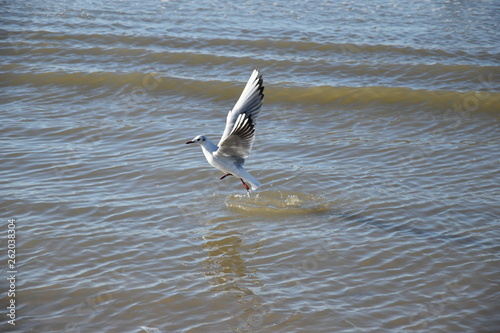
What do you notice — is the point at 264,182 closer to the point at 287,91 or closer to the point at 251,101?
the point at 251,101

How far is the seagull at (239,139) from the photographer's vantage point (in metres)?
6.51

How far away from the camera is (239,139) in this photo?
6535 millimetres

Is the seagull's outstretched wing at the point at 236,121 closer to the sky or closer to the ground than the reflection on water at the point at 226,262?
closer to the sky

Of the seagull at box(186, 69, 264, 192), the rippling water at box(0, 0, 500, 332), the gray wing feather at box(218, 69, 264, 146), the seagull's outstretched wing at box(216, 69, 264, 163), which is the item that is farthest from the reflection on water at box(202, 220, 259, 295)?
the gray wing feather at box(218, 69, 264, 146)

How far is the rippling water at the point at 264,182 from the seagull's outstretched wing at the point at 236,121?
0.71m

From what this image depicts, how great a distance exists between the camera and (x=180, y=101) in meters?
11.2

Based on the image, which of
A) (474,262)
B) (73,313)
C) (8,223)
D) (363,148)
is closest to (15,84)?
(8,223)

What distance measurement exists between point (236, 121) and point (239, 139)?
254 mm

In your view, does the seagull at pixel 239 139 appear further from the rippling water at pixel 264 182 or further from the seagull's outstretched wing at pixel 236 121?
the rippling water at pixel 264 182

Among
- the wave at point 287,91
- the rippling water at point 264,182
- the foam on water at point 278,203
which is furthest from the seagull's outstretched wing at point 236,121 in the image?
the wave at point 287,91

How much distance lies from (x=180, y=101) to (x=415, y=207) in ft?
18.7

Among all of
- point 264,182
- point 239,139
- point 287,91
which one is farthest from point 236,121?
point 287,91

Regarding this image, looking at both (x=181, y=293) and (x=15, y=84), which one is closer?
(x=181, y=293)

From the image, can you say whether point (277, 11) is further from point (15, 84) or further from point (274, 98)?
point (15, 84)
